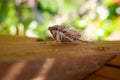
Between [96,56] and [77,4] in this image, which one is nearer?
[96,56]

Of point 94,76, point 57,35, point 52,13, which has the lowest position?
point 94,76

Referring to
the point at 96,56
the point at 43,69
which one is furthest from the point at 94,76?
the point at 43,69

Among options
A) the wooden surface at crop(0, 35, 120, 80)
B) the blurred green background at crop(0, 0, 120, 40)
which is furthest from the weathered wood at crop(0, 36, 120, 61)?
the blurred green background at crop(0, 0, 120, 40)

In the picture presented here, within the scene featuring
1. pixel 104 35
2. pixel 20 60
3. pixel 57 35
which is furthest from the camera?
pixel 104 35

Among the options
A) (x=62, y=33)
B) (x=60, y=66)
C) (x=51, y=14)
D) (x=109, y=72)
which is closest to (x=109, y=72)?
(x=109, y=72)

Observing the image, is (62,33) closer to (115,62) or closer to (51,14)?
(115,62)

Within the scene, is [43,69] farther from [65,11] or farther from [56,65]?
[65,11]

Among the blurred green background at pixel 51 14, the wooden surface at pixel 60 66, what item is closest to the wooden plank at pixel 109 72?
the wooden surface at pixel 60 66
